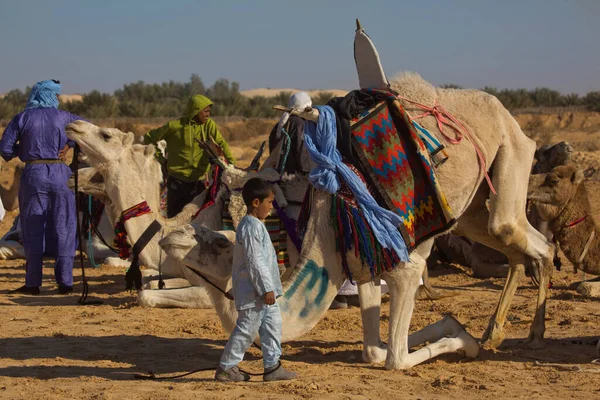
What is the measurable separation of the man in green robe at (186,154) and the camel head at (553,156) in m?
4.35

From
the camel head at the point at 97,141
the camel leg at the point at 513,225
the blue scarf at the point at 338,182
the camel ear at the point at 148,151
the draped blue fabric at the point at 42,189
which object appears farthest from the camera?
the draped blue fabric at the point at 42,189

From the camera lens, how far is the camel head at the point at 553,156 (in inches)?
462

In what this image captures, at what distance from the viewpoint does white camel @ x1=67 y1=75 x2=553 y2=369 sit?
20.5 ft

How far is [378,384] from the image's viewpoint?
6.06m

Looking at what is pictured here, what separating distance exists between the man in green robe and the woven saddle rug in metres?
5.15

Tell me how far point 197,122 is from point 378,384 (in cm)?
652

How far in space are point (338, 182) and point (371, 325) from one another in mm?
1162

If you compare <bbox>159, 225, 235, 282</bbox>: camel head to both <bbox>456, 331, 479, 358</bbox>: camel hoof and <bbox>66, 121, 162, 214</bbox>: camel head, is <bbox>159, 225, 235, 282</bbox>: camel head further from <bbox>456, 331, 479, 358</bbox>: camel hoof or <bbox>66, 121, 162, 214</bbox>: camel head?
<bbox>66, 121, 162, 214</bbox>: camel head

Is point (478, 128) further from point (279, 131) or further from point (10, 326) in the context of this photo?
point (10, 326)

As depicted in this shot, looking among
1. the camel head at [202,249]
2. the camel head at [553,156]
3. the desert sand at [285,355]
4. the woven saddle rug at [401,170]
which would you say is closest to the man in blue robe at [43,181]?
the desert sand at [285,355]

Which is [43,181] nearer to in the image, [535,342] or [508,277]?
[508,277]

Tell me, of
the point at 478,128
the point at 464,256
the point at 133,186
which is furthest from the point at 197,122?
the point at 478,128

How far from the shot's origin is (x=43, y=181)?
10.5 m

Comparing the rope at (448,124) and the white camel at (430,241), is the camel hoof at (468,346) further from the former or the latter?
the rope at (448,124)
